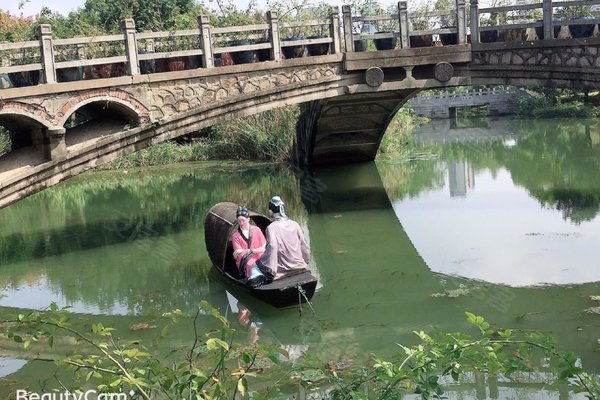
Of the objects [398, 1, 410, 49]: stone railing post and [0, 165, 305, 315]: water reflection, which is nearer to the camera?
[0, 165, 305, 315]: water reflection

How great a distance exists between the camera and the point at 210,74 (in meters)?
11.2

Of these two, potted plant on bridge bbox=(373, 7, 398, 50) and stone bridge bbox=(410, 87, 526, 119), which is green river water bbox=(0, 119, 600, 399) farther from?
stone bridge bbox=(410, 87, 526, 119)

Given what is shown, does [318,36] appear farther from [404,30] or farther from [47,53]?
[47,53]

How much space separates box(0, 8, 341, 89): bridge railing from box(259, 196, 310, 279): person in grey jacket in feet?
14.2

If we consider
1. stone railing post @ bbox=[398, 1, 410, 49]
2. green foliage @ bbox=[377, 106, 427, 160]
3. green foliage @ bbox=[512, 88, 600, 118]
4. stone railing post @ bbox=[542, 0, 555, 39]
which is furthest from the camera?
A: green foliage @ bbox=[512, 88, 600, 118]

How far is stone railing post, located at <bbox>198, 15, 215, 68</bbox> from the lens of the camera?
11.0 metres

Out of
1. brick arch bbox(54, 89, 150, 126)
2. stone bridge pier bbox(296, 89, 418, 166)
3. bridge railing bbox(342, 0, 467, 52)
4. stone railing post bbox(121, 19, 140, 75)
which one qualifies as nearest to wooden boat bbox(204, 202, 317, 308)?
brick arch bbox(54, 89, 150, 126)

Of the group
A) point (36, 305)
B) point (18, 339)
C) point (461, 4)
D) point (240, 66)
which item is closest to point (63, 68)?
point (240, 66)

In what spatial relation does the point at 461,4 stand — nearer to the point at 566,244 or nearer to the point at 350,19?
the point at 350,19

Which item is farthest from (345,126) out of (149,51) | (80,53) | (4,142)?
(4,142)

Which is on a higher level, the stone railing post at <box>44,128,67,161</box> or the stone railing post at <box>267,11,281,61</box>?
the stone railing post at <box>267,11,281,61</box>

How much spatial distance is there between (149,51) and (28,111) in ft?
7.17

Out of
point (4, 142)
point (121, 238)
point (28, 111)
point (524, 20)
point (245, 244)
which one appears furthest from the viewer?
point (4, 142)

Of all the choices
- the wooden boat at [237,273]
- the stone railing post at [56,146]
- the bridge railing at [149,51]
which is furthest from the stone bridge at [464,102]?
the wooden boat at [237,273]
